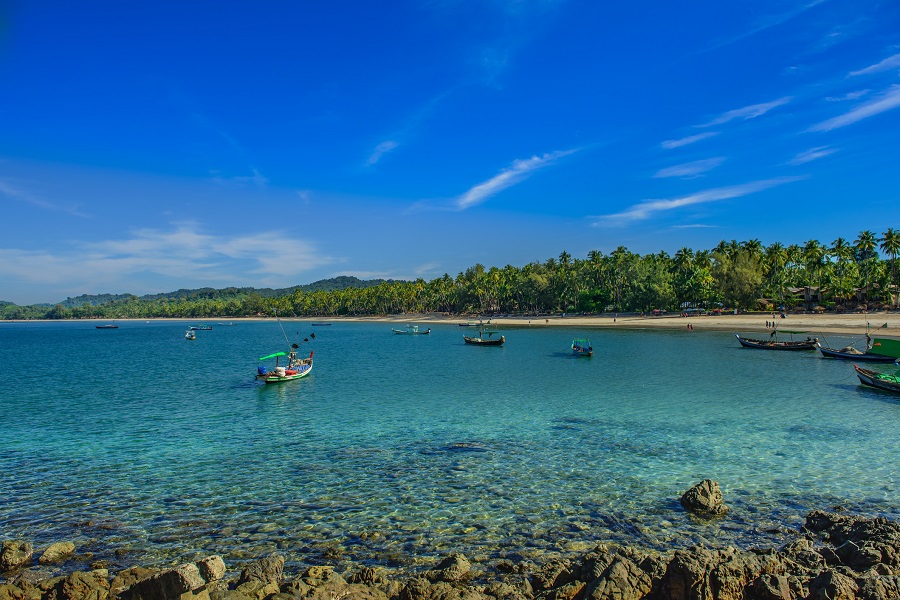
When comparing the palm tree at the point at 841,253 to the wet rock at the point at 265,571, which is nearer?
the wet rock at the point at 265,571

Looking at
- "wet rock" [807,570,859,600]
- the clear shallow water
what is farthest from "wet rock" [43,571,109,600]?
"wet rock" [807,570,859,600]

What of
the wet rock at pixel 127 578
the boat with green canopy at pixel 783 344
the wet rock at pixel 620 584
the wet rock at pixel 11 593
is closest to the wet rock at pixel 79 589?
the wet rock at pixel 127 578

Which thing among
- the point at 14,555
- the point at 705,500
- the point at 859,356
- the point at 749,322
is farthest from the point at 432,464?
the point at 749,322

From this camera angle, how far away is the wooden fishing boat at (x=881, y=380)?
32125 millimetres

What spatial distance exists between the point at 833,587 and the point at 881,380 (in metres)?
32.6

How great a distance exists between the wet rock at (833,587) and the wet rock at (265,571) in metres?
10.1

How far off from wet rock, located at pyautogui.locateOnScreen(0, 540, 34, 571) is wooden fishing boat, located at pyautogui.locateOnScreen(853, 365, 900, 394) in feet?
143

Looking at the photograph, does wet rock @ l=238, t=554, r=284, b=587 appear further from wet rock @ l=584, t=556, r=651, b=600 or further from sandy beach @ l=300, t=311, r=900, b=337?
sandy beach @ l=300, t=311, r=900, b=337

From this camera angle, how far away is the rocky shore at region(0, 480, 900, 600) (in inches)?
354

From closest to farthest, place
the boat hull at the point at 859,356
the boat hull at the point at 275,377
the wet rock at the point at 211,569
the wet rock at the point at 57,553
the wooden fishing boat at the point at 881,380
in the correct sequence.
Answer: the wet rock at the point at 211,569 → the wet rock at the point at 57,553 → the wooden fishing boat at the point at 881,380 → the boat hull at the point at 275,377 → the boat hull at the point at 859,356

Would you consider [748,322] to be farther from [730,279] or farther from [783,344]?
[783,344]

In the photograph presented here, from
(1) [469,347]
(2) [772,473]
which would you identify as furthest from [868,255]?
(2) [772,473]

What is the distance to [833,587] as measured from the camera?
866cm

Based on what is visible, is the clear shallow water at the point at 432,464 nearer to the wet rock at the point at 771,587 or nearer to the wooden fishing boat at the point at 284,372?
the wooden fishing boat at the point at 284,372
